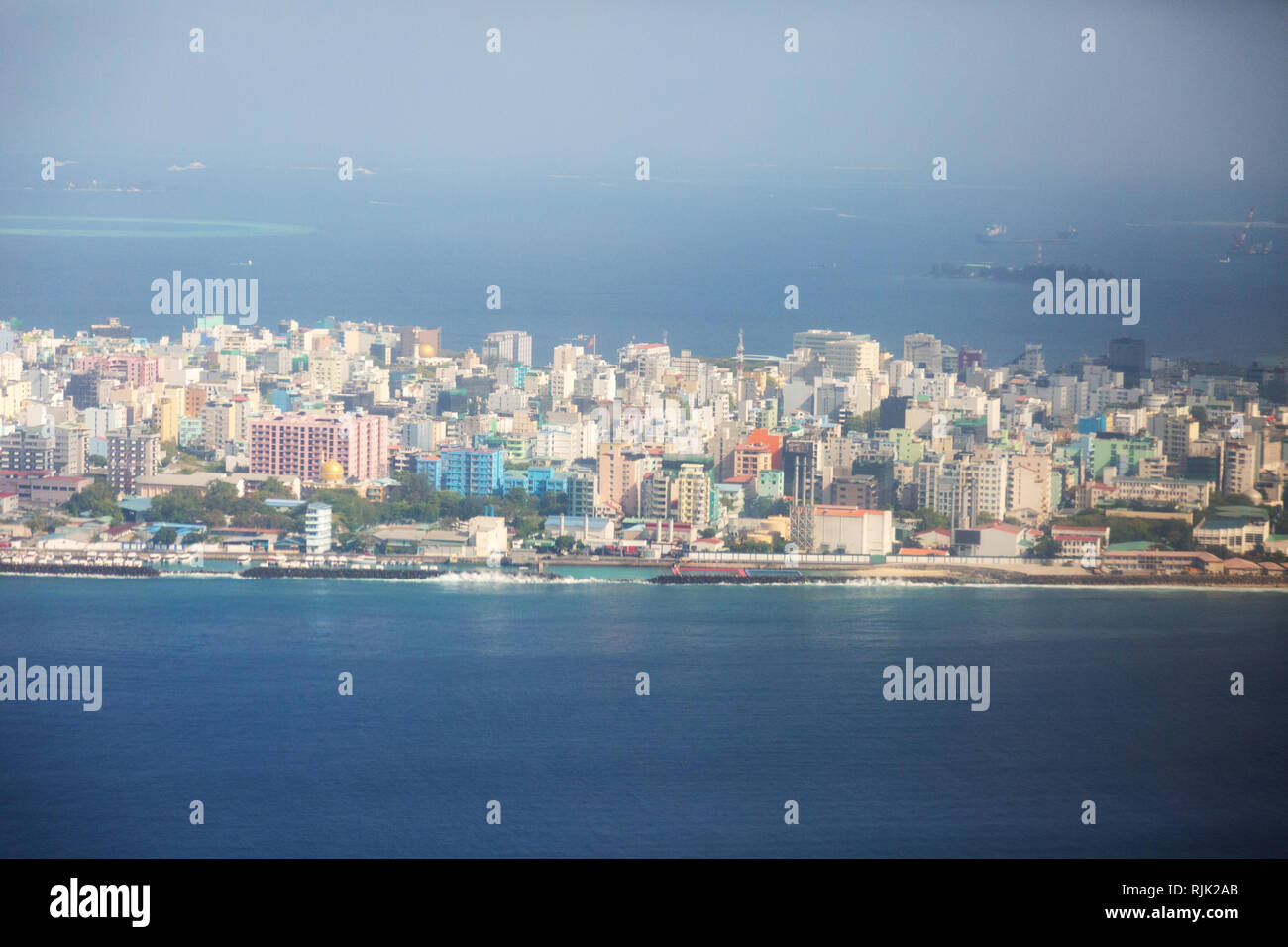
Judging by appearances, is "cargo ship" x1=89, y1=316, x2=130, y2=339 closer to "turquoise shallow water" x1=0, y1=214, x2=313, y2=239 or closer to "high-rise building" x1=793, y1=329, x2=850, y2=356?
"turquoise shallow water" x1=0, y1=214, x2=313, y2=239

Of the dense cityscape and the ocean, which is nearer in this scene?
the dense cityscape

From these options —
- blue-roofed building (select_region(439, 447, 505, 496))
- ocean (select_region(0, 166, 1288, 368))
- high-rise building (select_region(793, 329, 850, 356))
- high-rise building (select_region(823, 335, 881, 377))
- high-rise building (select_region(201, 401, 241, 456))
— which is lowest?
blue-roofed building (select_region(439, 447, 505, 496))

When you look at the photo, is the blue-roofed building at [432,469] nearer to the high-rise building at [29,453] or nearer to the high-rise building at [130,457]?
the high-rise building at [130,457]

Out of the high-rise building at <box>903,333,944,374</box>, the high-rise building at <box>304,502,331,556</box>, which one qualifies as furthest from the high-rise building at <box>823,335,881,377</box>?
the high-rise building at <box>304,502,331,556</box>

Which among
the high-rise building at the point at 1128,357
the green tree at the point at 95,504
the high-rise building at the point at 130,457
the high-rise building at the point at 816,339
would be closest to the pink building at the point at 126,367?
the high-rise building at the point at 130,457

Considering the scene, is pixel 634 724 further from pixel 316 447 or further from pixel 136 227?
pixel 136 227

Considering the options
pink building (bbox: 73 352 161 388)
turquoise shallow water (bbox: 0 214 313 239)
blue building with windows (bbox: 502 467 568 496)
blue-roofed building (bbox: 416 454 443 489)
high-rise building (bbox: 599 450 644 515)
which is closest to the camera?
high-rise building (bbox: 599 450 644 515)
